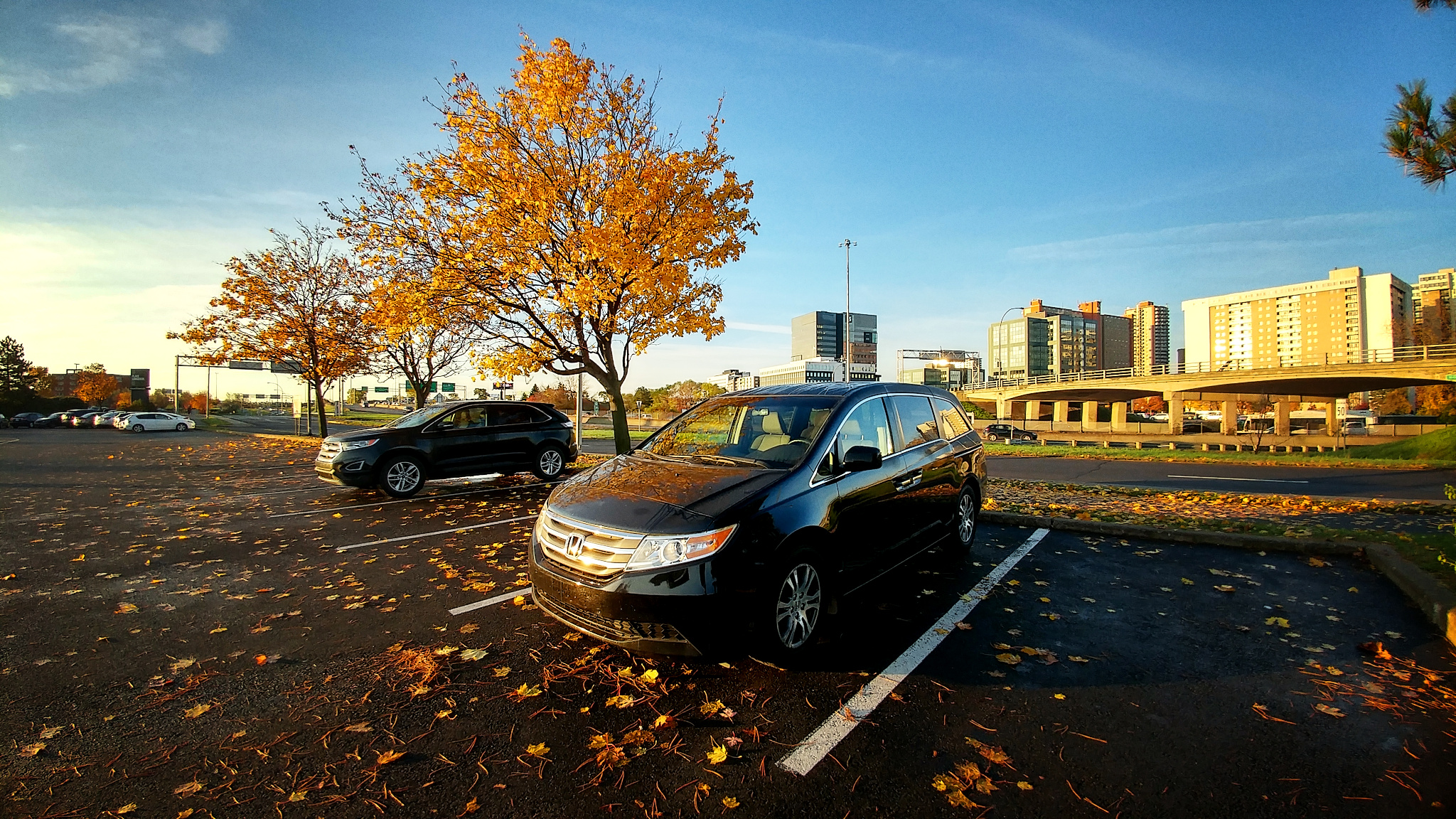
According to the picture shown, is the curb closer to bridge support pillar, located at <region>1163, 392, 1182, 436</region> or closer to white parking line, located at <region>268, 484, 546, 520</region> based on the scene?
white parking line, located at <region>268, 484, 546, 520</region>

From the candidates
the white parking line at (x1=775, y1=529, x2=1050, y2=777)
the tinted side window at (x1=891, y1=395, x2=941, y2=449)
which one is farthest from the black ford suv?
the white parking line at (x1=775, y1=529, x2=1050, y2=777)

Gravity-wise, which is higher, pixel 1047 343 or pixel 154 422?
pixel 1047 343

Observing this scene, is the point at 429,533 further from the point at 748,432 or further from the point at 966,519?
the point at 966,519

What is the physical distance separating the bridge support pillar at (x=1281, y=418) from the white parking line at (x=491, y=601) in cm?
6409

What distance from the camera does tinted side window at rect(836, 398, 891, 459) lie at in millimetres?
4445

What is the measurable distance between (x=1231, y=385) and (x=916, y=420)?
227 ft

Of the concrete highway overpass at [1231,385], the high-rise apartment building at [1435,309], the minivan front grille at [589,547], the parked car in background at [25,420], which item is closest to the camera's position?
the minivan front grille at [589,547]

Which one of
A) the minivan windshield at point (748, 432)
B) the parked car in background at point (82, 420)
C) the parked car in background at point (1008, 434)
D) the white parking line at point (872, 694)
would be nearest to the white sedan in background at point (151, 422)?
the parked car in background at point (82, 420)

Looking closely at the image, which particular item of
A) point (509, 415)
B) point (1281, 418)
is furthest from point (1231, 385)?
point (509, 415)

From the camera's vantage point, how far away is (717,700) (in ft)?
10.6

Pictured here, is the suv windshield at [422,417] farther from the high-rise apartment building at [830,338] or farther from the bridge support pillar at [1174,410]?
the high-rise apartment building at [830,338]

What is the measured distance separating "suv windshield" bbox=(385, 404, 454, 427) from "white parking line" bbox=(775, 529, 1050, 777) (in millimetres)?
9502

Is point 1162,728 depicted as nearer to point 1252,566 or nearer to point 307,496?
point 1252,566

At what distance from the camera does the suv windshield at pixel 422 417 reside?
34.7 feet
